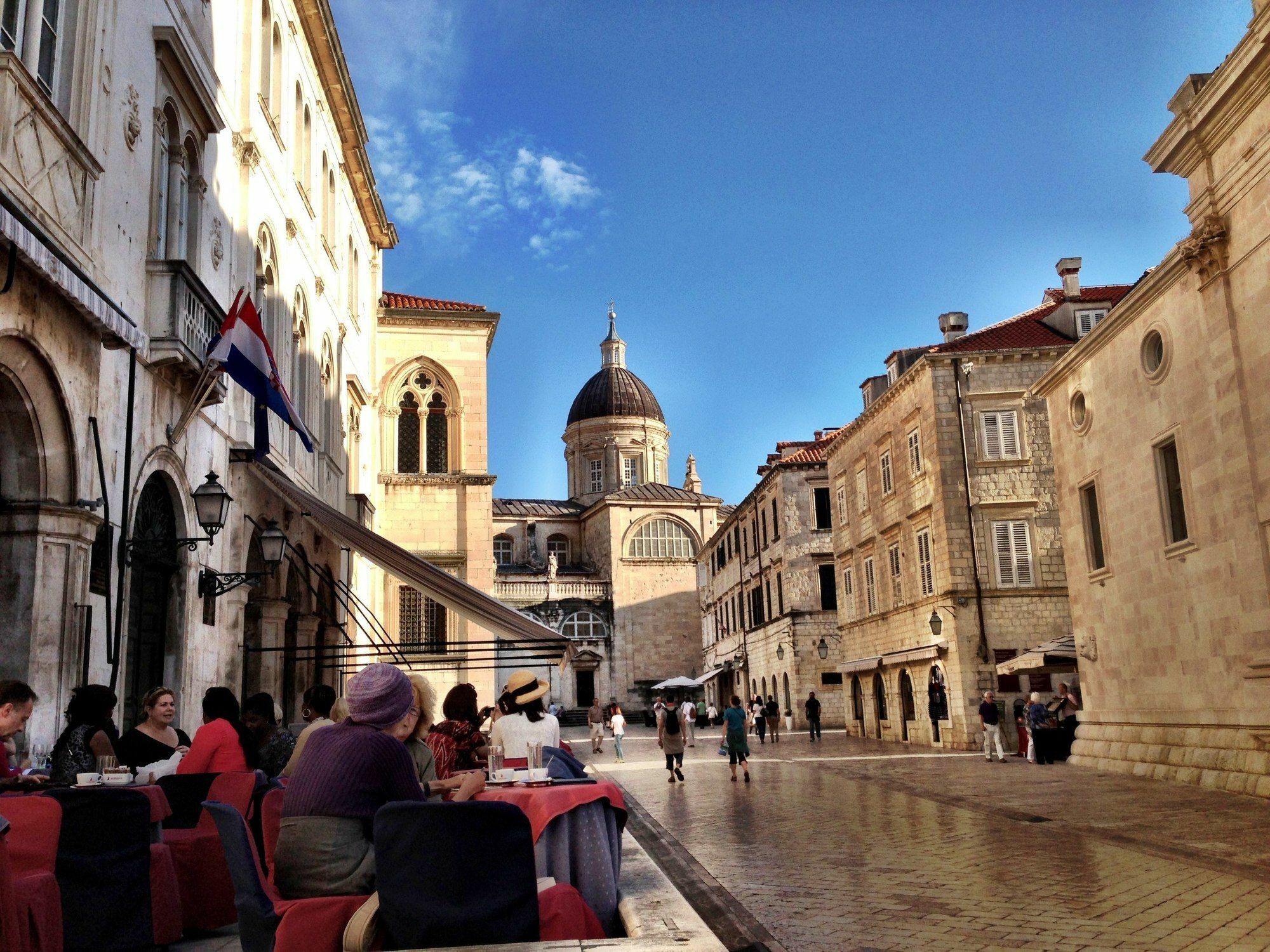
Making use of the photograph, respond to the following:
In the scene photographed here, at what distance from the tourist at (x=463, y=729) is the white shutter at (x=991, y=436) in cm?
2150

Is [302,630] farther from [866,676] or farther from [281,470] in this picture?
[866,676]

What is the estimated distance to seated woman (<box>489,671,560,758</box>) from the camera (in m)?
8.17

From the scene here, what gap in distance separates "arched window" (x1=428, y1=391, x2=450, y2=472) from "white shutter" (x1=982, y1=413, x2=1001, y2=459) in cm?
1322

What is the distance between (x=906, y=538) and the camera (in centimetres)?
2950

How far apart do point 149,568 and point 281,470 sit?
490 cm

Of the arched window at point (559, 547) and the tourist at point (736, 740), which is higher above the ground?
the arched window at point (559, 547)

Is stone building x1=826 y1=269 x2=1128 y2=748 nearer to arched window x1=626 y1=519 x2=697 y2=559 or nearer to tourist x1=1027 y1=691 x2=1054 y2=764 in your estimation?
tourist x1=1027 y1=691 x2=1054 y2=764

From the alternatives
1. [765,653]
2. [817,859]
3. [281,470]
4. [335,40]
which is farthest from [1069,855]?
[765,653]

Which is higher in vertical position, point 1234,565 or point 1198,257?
point 1198,257

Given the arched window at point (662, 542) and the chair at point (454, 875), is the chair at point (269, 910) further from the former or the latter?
the arched window at point (662, 542)

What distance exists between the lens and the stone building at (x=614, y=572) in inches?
2448

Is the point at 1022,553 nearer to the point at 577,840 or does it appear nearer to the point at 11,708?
the point at 577,840

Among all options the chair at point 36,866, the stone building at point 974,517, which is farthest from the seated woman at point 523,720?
the stone building at point 974,517

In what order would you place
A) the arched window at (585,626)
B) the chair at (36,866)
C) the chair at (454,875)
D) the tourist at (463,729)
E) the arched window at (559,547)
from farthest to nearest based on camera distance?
the arched window at (559,547) → the arched window at (585,626) → the tourist at (463,729) → the chair at (36,866) → the chair at (454,875)
